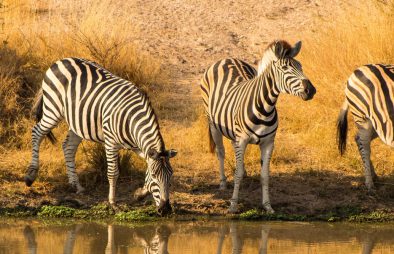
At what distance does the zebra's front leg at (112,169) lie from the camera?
34.7ft

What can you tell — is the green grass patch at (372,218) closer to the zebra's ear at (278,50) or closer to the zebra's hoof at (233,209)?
the zebra's hoof at (233,209)

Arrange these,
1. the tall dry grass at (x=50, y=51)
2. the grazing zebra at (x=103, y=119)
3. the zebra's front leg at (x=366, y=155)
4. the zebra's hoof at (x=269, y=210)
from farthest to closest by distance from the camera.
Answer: the tall dry grass at (x=50, y=51)
the zebra's front leg at (x=366, y=155)
the zebra's hoof at (x=269, y=210)
the grazing zebra at (x=103, y=119)

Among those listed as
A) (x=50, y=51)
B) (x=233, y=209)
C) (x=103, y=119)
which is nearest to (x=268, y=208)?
(x=233, y=209)

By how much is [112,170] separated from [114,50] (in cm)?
438

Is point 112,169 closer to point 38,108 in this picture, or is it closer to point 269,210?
point 38,108

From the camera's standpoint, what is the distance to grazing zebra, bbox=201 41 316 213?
10148 mm

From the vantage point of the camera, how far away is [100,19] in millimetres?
15562

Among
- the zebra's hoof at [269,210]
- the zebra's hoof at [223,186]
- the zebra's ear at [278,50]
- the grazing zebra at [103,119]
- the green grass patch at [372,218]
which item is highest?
the zebra's ear at [278,50]

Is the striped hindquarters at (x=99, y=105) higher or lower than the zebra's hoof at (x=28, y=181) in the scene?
higher

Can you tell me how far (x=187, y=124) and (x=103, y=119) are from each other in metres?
3.26

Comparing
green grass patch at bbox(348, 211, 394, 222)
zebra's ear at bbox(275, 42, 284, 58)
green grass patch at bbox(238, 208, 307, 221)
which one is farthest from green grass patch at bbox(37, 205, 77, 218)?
green grass patch at bbox(348, 211, 394, 222)

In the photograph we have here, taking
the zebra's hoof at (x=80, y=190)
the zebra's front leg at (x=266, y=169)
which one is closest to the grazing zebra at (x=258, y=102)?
the zebra's front leg at (x=266, y=169)

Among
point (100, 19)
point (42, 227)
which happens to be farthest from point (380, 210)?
point (100, 19)

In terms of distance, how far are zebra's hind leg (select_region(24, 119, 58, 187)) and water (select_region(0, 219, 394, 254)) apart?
1078 millimetres
